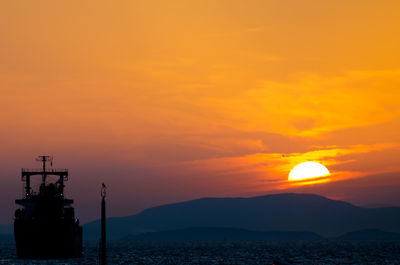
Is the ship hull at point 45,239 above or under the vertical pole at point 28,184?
under

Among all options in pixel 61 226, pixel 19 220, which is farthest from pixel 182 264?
pixel 19 220

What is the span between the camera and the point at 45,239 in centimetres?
11719

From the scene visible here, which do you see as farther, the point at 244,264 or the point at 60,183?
the point at 60,183

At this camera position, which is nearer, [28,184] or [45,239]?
[45,239]

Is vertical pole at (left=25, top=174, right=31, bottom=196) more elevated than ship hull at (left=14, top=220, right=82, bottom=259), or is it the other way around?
vertical pole at (left=25, top=174, right=31, bottom=196)

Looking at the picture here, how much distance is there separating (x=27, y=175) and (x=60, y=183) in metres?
7.39

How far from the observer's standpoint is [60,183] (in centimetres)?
12950

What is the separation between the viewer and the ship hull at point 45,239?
117 metres

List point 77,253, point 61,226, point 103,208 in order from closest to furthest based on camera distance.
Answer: point 103,208, point 61,226, point 77,253

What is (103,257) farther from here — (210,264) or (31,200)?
(31,200)

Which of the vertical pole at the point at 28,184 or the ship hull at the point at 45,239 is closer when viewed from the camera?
the ship hull at the point at 45,239

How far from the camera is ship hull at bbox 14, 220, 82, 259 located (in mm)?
116688

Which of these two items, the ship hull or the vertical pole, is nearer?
the ship hull

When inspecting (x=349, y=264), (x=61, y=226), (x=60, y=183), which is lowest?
(x=349, y=264)
